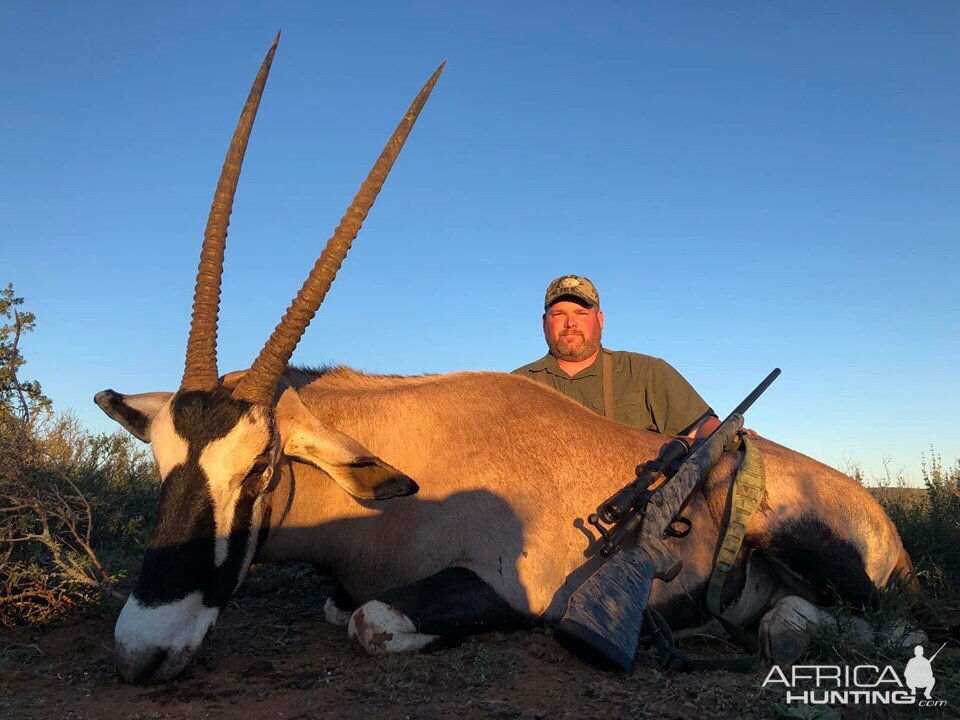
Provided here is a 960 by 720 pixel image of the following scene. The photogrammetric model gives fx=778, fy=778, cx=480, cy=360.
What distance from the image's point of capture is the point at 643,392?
698 cm

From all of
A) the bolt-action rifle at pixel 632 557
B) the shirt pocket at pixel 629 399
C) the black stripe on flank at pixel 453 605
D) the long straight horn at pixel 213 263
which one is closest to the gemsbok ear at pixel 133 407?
the long straight horn at pixel 213 263

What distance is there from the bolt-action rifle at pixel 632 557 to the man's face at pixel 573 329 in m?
2.36

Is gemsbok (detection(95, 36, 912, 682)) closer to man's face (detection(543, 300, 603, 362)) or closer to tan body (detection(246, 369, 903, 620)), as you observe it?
tan body (detection(246, 369, 903, 620))

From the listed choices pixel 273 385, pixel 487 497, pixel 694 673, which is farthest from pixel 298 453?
pixel 694 673

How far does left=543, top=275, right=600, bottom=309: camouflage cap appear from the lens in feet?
24.0

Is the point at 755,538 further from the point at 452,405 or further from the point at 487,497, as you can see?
the point at 452,405

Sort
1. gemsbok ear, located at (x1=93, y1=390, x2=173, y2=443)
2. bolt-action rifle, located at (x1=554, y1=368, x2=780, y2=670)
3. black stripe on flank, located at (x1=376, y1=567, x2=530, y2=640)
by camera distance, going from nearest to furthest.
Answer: bolt-action rifle, located at (x1=554, y1=368, x2=780, y2=670) < black stripe on flank, located at (x1=376, y1=567, x2=530, y2=640) < gemsbok ear, located at (x1=93, y1=390, x2=173, y2=443)

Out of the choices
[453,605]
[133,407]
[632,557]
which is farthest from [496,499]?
[133,407]

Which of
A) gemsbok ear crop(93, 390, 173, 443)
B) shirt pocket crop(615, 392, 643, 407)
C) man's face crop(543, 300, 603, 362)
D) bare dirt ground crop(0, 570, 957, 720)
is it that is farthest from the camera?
man's face crop(543, 300, 603, 362)

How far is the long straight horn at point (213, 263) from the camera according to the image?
4.09m

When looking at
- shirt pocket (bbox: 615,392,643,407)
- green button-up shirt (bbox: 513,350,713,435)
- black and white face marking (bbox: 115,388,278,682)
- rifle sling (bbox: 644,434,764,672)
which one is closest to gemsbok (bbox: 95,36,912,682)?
black and white face marking (bbox: 115,388,278,682)

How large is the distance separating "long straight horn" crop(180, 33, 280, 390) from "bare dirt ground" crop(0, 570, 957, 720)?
143 cm

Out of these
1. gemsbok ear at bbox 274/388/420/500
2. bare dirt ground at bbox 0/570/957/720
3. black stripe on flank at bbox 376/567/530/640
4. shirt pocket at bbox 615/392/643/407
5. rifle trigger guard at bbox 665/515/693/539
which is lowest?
bare dirt ground at bbox 0/570/957/720

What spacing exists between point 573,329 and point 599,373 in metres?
0.48
